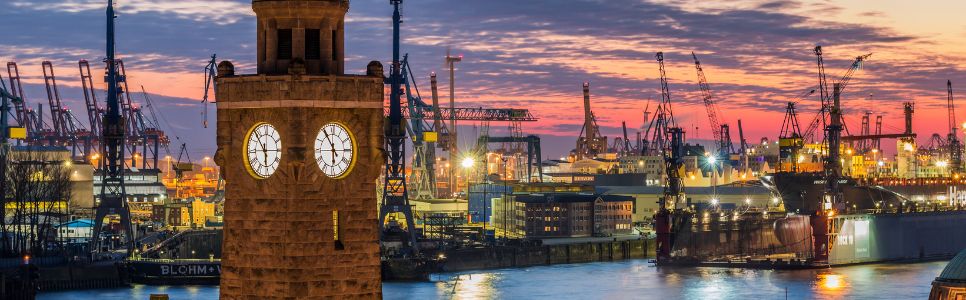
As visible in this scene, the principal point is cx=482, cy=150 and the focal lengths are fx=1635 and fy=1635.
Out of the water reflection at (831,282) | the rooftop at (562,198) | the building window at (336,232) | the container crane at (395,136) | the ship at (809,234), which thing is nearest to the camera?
the building window at (336,232)

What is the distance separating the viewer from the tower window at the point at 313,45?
711 inches

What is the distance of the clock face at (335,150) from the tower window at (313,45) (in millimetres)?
799

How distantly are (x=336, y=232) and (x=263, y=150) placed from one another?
121 cm

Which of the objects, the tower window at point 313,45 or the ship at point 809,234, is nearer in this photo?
the tower window at point 313,45

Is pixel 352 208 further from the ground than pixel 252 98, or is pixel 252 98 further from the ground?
pixel 252 98

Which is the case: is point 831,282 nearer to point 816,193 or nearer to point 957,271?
point 816,193

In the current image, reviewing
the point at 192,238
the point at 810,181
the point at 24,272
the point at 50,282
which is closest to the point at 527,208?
the point at 810,181

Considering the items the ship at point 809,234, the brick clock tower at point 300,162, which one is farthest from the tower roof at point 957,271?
the ship at point 809,234

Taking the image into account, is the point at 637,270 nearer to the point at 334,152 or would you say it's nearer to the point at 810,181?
the point at 810,181

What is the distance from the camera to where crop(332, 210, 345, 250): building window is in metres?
18.0

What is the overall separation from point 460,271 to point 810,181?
133 ft

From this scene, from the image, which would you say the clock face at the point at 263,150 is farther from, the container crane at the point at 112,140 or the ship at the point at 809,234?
the ship at the point at 809,234

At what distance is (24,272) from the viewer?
80.8 metres

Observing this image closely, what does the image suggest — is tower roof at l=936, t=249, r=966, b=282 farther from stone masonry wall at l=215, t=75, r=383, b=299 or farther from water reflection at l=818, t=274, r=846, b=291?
stone masonry wall at l=215, t=75, r=383, b=299
